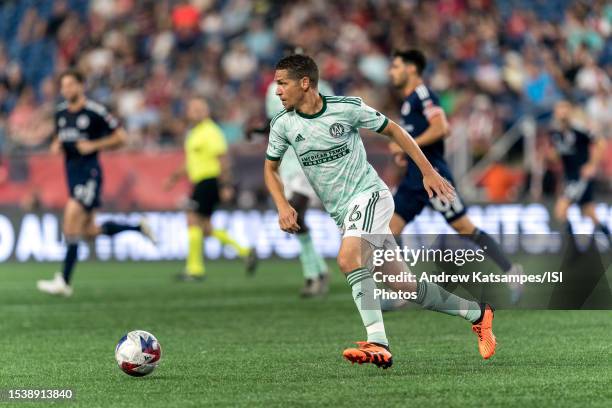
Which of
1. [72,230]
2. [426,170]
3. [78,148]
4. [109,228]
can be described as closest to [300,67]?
[426,170]

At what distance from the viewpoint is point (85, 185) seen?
14.0m

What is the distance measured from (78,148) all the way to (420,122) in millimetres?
4259

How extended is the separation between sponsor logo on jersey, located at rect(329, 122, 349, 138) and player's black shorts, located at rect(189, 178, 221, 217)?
949 centimetres

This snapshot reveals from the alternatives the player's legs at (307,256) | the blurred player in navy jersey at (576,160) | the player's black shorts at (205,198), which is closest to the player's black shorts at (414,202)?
the player's legs at (307,256)

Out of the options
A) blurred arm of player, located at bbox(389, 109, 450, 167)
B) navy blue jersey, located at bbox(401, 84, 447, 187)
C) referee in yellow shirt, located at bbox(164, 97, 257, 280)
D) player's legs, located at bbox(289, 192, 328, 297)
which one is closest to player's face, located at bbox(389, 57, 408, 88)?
navy blue jersey, located at bbox(401, 84, 447, 187)

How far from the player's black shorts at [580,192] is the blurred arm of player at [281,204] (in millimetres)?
10436

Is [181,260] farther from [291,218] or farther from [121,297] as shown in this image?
[291,218]

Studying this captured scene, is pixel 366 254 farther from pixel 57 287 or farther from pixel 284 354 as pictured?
pixel 57 287

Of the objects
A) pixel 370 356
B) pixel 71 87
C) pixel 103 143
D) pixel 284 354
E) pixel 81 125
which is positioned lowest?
pixel 284 354

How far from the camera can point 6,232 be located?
2075 centimetres

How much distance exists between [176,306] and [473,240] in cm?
308

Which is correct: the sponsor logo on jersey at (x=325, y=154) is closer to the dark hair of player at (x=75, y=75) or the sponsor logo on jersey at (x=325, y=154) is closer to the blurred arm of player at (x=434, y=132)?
the blurred arm of player at (x=434, y=132)

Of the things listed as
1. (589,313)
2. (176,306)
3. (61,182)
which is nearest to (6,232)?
(61,182)

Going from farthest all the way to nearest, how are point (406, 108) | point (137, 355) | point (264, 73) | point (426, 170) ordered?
1. point (264, 73)
2. point (406, 108)
3. point (426, 170)
4. point (137, 355)
